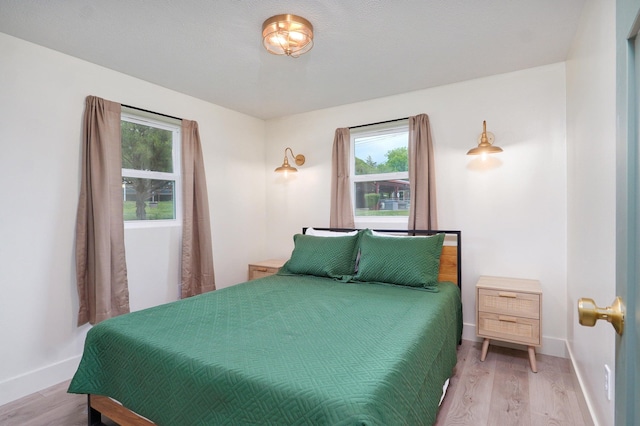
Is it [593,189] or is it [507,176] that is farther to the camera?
[507,176]

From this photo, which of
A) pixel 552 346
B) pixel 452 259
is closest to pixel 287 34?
pixel 452 259

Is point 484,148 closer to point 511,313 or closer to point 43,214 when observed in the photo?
point 511,313

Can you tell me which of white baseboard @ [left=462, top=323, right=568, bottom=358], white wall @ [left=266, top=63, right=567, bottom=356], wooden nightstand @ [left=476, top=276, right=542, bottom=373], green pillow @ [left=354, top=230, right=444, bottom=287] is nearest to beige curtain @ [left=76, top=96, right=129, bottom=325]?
green pillow @ [left=354, top=230, right=444, bottom=287]

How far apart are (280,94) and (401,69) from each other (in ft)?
4.08

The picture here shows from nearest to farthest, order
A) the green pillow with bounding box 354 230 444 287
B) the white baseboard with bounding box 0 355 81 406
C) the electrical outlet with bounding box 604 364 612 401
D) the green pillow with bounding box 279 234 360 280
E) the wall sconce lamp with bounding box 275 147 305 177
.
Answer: the electrical outlet with bounding box 604 364 612 401, the white baseboard with bounding box 0 355 81 406, the green pillow with bounding box 354 230 444 287, the green pillow with bounding box 279 234 360 280, the wall sconce lamp with bounding box 275 147 305 177

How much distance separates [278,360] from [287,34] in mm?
1898

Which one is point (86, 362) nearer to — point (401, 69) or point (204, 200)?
point (204, 200)

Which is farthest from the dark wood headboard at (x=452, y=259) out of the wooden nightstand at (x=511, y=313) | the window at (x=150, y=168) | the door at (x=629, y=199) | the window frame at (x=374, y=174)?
the window at (x=150, y=168)

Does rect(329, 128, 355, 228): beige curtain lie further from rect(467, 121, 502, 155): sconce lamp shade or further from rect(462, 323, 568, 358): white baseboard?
rect(462, 323, 568, 358): white baseboard

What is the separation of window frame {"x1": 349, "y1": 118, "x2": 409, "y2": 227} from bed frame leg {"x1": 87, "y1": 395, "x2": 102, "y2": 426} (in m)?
2.63

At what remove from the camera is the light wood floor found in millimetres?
1913

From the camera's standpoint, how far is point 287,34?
2.11 metres

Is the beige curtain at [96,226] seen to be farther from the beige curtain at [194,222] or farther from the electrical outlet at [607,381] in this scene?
the electrical outlet at [607,381]

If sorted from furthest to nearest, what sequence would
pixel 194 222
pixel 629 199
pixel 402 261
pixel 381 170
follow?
pixel 381 170, pixel 194 222, pixel 402 261, pixel 629 199
